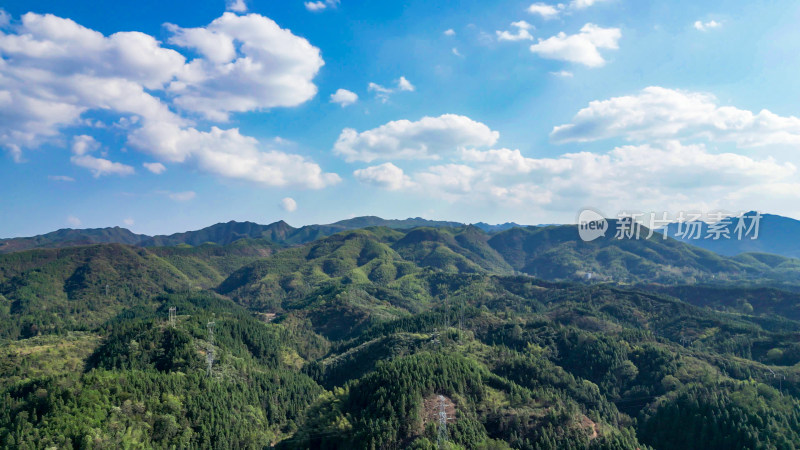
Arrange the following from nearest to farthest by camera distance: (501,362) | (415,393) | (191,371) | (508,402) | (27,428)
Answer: (27,428) → (415,393) → (508,402) → (191,371) → (501,362)

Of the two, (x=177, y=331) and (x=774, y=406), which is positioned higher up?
(x=177, y=331)

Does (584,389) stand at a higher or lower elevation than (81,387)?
lower

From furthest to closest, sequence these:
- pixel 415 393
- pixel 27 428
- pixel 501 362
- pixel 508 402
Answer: pixel 501 362
pixel 508 402
pixel 415 393
pixel 27 428

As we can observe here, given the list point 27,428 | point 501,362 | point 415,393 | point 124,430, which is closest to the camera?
point 27,428

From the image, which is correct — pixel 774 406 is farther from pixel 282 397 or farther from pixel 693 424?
pixel 282 397

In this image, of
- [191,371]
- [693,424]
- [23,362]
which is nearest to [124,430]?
[191,371]

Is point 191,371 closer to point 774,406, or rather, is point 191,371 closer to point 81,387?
point 81,387

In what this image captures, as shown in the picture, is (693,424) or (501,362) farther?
(501,362)

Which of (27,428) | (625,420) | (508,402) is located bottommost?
(625,420)

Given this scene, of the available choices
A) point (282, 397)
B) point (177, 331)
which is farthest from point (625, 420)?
point (177, 331)
